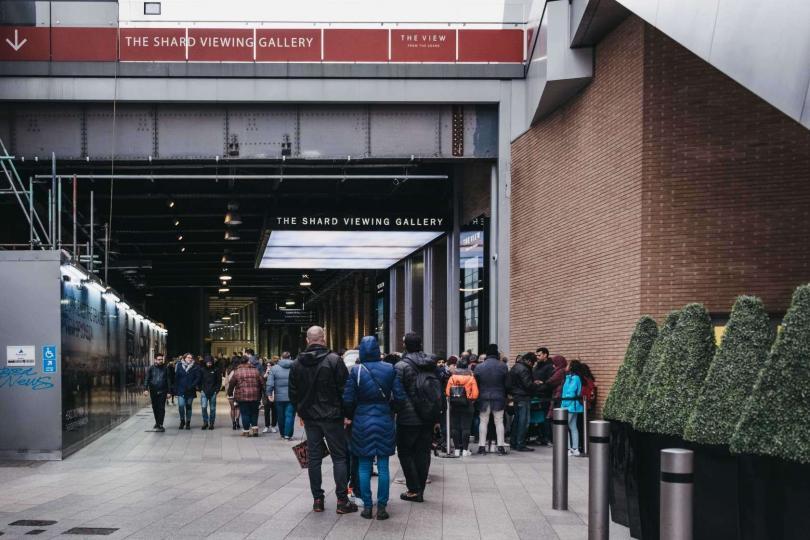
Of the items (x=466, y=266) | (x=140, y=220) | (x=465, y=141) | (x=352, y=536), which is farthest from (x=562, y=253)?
(x=140, y=220)

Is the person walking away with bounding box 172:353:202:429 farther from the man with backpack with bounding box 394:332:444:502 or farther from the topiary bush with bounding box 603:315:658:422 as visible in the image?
the topiary bush with bounding box 603:315:658:422

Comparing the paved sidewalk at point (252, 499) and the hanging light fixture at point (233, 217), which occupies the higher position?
the hanging light fixture at point (233, 217)

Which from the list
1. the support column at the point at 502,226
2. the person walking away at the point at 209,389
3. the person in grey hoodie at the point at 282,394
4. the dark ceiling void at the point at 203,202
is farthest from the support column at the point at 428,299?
the person in grey hoodie at the point at 282,394

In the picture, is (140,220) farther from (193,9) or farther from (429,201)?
(193,9)

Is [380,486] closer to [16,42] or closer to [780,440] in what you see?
[780,440]

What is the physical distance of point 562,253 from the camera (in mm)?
18703

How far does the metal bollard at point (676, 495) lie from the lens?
16.9 ft

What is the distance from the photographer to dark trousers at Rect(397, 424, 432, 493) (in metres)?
10.4

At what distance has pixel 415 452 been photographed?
416 inches

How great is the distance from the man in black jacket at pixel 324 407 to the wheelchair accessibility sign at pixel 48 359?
6.59 metres

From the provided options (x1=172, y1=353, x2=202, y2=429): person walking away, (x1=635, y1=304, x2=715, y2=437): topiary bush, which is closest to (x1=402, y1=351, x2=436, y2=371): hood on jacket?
(x1=635, y1=304, x2=715, y2=437): topiary bush

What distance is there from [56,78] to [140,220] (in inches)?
646

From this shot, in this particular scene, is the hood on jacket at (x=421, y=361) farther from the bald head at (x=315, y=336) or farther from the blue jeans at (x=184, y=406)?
the blue jeans at (x=184, y=406)

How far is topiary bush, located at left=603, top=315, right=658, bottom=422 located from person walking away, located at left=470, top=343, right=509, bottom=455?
7.21 meters
